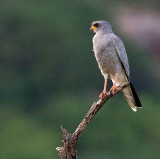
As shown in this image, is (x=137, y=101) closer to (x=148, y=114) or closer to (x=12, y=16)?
(x=148, y=114)

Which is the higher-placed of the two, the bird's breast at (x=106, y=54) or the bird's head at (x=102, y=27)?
the bird's head at (x=102, y=27)

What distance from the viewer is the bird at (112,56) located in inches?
456

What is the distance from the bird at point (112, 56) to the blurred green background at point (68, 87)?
12.9 meters

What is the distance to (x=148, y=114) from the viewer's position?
2875cm

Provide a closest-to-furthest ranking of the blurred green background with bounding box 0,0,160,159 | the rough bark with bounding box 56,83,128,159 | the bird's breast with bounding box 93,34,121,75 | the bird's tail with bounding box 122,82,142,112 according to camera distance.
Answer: the rough bark with bounding box 56,83,128,159 → the bird's breast with bounding box 93,34,121,75 → the bird's tail with bounding box 122,82,142,112 → the blurred green background with bounding box 0,0,160,159

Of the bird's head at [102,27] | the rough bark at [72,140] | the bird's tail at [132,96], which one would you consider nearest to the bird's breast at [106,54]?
the bird's head at [102,27]

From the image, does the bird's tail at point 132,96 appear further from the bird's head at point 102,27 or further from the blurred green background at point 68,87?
the blurred green background at point 68,87

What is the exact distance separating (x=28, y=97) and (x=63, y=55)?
2580mm

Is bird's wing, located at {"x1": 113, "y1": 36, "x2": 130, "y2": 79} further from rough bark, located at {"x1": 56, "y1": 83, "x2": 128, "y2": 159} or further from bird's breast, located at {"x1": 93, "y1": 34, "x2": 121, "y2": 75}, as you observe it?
rough bark, located at {"x1": 56, "y1": 83, "x2": 128, "y2": 159}

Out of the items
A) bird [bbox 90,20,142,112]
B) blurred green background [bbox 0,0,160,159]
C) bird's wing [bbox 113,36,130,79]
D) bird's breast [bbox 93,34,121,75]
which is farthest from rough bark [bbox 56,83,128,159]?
blurred green background [bbox 0,0,160,159]

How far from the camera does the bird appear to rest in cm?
1157

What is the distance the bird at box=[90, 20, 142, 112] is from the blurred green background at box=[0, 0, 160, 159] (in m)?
12.9

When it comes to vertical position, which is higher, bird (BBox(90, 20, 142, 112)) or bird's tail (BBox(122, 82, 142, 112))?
bird (BBox(90, 20, 142, 112))

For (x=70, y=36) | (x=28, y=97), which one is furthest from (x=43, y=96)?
(x=70, y=36)
